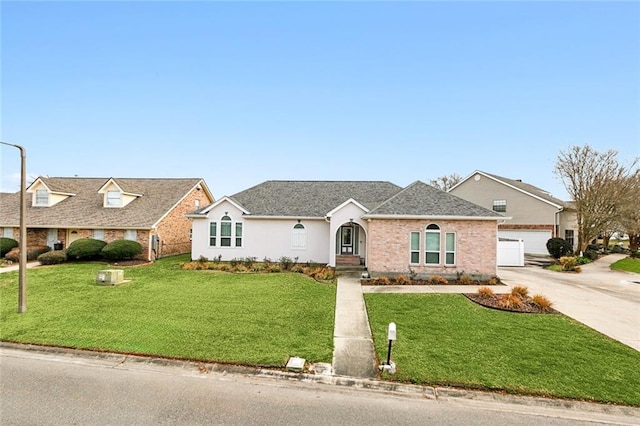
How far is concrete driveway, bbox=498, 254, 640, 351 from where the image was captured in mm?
9883

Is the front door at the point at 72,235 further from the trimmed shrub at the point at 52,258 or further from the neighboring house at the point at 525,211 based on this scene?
the neighboring house at the point at 525,211

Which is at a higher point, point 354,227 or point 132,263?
point 354,227

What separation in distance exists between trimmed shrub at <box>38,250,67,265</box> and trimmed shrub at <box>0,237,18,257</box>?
4.14 metres

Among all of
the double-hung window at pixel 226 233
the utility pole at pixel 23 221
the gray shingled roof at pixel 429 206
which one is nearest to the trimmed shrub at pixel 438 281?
the gray shingled roof at pixel 429 206

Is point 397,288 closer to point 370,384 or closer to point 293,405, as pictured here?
point 370,384

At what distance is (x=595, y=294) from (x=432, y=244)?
7.23 metres

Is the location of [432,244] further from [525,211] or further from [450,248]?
[525,211]

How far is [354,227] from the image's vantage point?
2116 cm

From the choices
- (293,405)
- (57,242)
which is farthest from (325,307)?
(57,242)

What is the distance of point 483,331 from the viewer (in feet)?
29.9

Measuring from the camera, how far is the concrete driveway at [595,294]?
9883mm

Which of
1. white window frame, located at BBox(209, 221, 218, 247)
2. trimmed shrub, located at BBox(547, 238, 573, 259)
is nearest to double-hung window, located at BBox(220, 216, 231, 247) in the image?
white window frame, located at BBox(209, 221, 218, 247)

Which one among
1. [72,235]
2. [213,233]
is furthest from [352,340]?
[72,235]

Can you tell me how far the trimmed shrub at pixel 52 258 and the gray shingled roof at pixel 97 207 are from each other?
269cm
